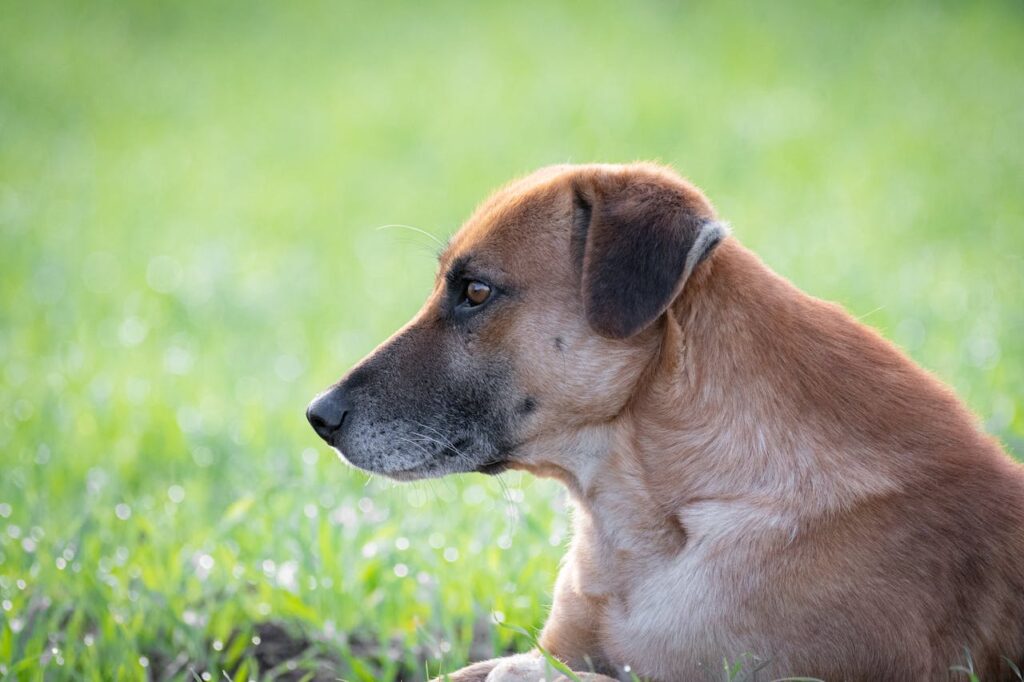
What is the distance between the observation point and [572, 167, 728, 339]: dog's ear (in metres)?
3.31

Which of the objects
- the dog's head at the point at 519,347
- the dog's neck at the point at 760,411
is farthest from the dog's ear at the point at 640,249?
the dog's neck at the point at 760,411

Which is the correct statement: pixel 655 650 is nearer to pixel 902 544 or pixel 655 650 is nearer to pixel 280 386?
pixel 902 544

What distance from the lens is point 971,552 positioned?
10.4 feet

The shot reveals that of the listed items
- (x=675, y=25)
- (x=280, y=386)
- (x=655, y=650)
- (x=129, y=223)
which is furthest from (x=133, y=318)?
(x=675, y=25)

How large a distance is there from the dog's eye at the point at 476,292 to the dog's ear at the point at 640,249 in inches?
11.9

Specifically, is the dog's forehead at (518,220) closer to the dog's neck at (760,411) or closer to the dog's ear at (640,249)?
the dog's ear at (640,249)

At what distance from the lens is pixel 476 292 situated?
3.67 metres

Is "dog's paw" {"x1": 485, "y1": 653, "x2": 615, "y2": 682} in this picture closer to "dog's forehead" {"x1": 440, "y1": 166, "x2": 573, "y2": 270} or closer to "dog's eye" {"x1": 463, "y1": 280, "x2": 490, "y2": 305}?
"dog's eye" {"x1": 463, "y1": 280, "x2": 490, "y2": 305}

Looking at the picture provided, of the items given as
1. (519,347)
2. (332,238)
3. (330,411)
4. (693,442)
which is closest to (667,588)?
(693,442)

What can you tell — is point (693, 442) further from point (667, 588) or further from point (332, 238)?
point (332, 238)

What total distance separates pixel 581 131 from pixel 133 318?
6074mm

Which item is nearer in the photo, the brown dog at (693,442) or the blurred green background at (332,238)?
the brown dog at (693,442)

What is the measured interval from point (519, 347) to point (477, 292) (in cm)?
22

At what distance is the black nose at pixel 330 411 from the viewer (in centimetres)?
371
